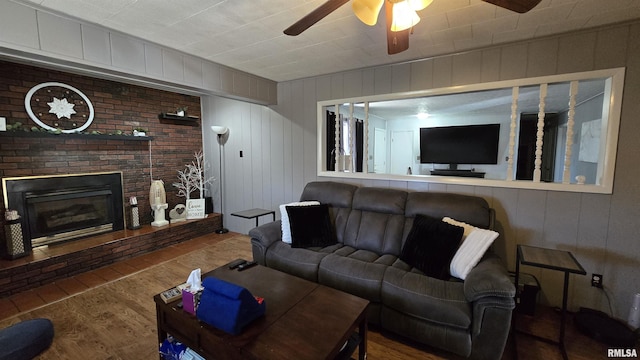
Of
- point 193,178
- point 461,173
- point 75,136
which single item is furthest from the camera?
point 461,173

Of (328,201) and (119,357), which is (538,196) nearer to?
(328,201)

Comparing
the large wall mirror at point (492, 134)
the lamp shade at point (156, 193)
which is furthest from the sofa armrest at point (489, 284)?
the lamp shade at point (156, 193)

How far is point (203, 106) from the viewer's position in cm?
484

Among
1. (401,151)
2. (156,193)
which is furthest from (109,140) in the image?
(401,151)

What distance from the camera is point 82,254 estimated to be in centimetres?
303

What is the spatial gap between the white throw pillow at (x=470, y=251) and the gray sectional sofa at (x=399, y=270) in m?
0.06

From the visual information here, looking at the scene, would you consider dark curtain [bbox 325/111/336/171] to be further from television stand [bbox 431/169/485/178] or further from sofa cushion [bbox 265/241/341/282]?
television stand [bbox 431/169/485/178]

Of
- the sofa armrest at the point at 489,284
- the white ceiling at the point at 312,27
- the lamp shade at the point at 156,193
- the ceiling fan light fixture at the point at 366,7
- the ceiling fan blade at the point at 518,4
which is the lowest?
the sofa armrest at the point at 489,284

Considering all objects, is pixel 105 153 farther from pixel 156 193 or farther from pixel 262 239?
pixel 262 239

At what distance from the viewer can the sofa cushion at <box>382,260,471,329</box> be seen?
1.72 m

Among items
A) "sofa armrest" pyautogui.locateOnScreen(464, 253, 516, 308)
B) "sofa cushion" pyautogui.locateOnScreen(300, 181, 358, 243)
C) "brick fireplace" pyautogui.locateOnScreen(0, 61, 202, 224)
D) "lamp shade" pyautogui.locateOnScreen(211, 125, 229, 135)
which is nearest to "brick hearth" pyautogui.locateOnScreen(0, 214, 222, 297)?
"brick fireplace" pyautogui.locateOnScreen(0, 61, 202, 224)

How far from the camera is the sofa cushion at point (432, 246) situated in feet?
6.88

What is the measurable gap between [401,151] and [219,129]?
4789mm

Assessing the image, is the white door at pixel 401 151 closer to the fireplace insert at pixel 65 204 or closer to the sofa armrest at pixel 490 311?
the sofa armrest at pixel 490 311
